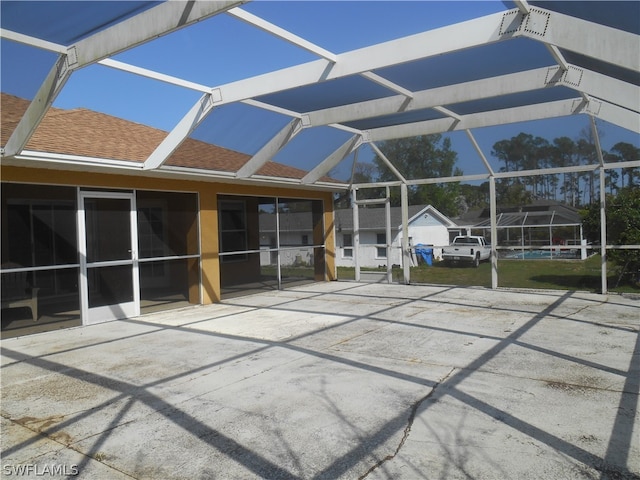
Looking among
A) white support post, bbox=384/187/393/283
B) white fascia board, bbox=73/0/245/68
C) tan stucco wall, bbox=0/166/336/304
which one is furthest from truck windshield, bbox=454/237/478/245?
white fascia board, bbox=73/0/245/68

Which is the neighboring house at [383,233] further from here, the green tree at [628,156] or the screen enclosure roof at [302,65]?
the green tree at [628,156]

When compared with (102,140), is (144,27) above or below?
above

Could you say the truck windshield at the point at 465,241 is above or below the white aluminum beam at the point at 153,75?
below

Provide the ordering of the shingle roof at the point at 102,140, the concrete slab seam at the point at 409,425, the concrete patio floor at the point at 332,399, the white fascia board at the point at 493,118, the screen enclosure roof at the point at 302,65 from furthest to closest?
the white fascia board at the point at 493,118
the shingle roof at the point at 102,140
the screen enclosure roof at the point at 302,65
the concrete patio floor at the point at 332,399
the concrete slab seam at the point at 409,425

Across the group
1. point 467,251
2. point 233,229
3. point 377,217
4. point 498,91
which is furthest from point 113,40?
point 377,217

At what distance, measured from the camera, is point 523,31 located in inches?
187

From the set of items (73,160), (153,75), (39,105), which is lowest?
(73,160)

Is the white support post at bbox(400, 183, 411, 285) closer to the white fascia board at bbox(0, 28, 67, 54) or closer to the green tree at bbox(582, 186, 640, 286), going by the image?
the green tree at bbox(582, 186, 640, 286)

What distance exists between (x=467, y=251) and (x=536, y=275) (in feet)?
5.49

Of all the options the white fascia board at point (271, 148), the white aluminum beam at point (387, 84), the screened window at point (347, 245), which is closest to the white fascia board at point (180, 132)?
the white fascia board at point (271, 148)

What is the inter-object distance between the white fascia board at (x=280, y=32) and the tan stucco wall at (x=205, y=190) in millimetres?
4609

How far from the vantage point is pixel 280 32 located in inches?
203

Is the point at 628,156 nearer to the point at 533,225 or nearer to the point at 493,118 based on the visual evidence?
the point at 533,225

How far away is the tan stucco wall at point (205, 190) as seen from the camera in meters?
7.40
